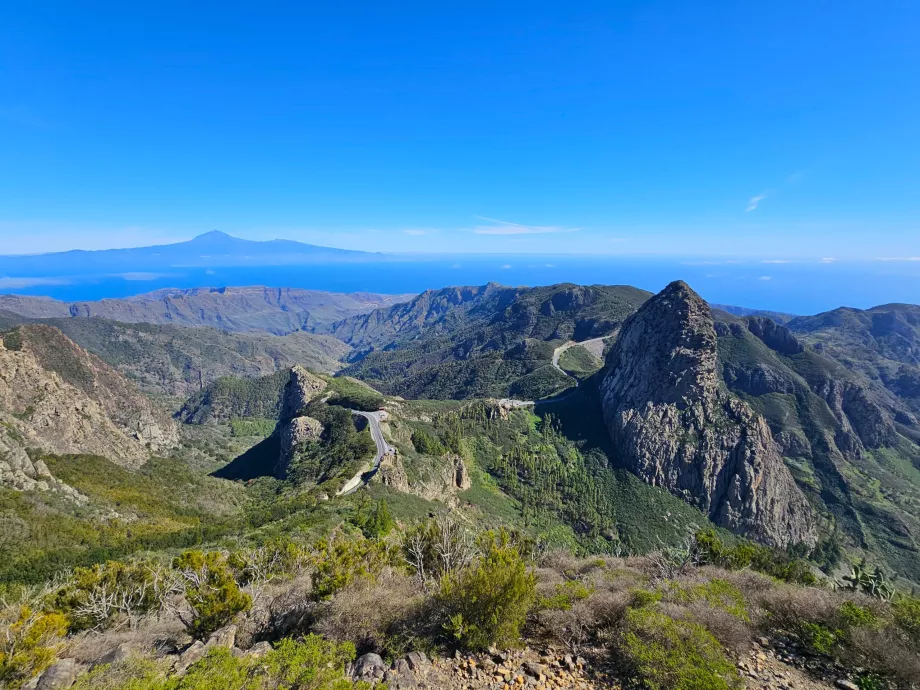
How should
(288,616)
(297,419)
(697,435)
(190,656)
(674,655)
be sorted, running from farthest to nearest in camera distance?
(697,435), (297,419), (288,616), (190,656), (674,655)

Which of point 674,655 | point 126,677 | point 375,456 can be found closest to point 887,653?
point 674,655

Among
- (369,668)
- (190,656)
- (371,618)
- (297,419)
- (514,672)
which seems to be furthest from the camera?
(297,419)

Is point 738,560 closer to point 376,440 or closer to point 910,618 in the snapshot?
point 910,618

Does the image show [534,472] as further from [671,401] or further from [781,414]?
[781,414]

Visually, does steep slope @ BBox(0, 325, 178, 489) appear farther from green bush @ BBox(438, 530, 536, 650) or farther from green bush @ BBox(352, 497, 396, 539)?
green bush @ BBox(438, 530, 536, 650)

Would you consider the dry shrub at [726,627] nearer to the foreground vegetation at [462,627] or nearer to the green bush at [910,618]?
the foreground vegetation at [462,627]

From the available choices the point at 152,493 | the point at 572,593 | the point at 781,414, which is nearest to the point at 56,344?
the point at 152,493
